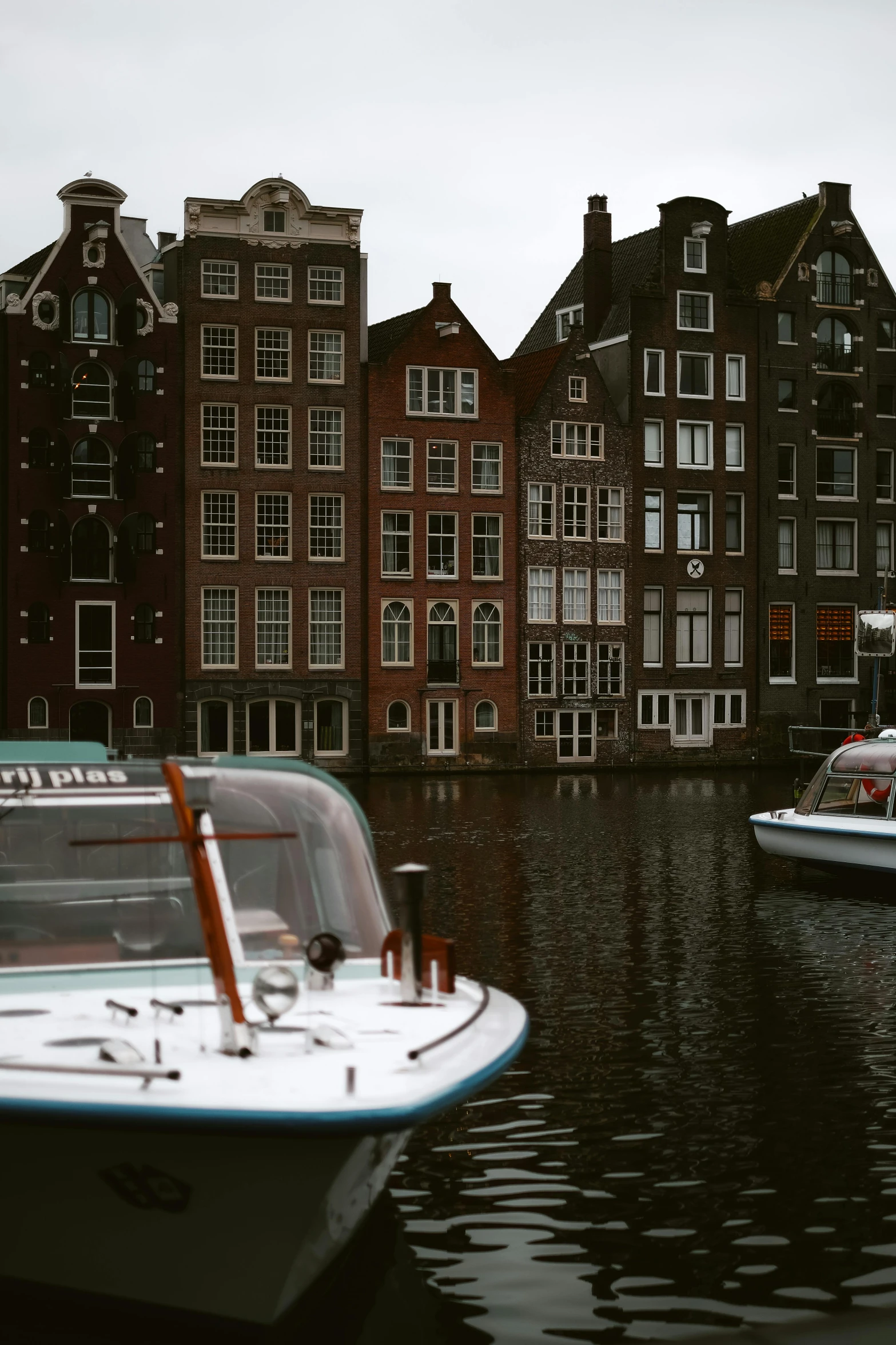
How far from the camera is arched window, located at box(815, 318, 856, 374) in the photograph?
56.9 metres

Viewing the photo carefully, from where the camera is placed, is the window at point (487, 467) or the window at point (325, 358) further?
the window at point (487, 467)

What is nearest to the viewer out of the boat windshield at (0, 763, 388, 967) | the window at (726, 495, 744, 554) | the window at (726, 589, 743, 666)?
the boat windshield at (0, 763, 388, 967)

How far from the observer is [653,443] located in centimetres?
5422

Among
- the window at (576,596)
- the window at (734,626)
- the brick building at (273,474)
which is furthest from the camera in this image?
the window at (734,626)

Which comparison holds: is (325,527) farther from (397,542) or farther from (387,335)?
(387,335)

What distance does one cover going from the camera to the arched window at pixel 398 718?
49.9 metres

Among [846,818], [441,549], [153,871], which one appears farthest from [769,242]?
[153,871]

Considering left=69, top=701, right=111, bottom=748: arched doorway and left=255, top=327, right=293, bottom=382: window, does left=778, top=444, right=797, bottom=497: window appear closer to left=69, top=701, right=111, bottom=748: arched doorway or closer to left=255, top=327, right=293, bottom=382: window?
left=255, top=327, right=293, bottom=382: window

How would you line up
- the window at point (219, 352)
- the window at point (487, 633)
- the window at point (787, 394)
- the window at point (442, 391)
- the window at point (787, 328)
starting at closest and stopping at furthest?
1. the window at point (219, 352)
2. the window at point (442, 391)
3. the window at point (487, 633)
4. the window at point (787, 394)
5. the window at point (787, 328)

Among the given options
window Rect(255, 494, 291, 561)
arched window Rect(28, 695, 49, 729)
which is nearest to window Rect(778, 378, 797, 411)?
window Rect(255, 494, 291, 561)

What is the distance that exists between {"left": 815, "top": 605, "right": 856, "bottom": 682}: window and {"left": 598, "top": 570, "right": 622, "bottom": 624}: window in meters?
7.88

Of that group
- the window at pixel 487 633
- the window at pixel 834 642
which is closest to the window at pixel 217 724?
the window at pixel 487 633

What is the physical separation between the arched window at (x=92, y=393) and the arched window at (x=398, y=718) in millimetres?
12275

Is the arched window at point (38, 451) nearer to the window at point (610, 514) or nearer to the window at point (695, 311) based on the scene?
the window at point (610, 514)
